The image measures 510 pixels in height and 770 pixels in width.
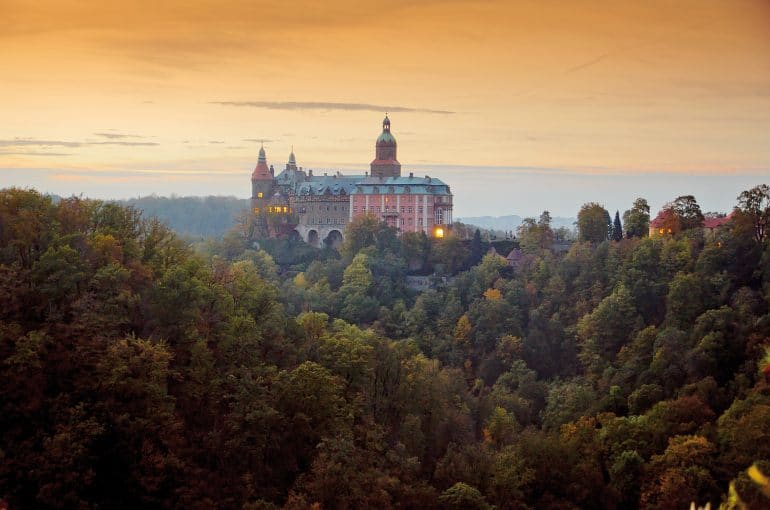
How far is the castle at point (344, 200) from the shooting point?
91.0m

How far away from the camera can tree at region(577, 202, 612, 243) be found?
75000 millimetres

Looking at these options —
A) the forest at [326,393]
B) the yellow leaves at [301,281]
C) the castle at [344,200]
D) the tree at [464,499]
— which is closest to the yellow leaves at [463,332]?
the forest at [326,393]

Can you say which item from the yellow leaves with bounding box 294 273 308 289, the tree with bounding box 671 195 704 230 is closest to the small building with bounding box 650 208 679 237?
the tree with bounding box 671 195 704 230

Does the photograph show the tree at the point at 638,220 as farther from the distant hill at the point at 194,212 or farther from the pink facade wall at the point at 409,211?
the distant hill at the point at 194,212

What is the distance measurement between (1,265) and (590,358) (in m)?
34.8

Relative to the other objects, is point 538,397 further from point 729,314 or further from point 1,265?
point 1,265

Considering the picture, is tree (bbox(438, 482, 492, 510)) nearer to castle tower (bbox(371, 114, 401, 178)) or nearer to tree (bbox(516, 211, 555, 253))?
tree (bbox(516, 211, 555, 253))

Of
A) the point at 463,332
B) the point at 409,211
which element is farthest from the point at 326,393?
the point at 409,211

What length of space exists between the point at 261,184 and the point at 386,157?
567 inches

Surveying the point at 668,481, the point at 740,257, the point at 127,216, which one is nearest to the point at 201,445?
the point at 127,216

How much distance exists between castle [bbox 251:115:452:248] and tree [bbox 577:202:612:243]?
1676 cm

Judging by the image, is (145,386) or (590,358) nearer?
(145,386)

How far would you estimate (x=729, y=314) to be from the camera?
4906 centimetres

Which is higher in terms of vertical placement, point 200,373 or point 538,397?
point 200,373
